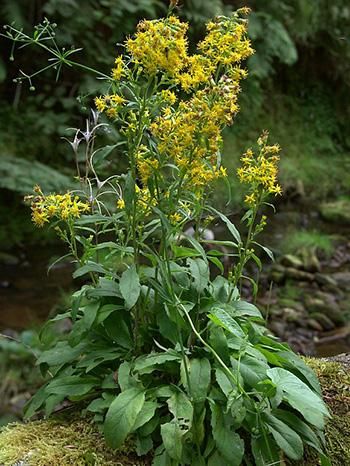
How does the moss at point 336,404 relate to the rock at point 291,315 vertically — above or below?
above

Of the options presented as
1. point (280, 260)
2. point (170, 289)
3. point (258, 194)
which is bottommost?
point (280, 260)

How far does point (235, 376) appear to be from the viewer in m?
1.16

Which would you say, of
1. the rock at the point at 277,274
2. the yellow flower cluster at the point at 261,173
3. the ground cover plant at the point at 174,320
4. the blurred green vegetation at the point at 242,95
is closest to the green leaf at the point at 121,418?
the ground cover plant at the point at 174,320

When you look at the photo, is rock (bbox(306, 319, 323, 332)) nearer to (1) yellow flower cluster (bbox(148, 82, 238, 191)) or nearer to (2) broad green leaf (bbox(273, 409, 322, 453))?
(2) broad green leaf (bbox(273, 409, 322, 453))

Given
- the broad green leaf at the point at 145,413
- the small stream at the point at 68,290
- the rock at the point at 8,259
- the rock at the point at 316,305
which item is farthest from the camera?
the rock at the point at 8,259

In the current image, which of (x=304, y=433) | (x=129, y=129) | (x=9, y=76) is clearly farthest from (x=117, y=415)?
(x=9, y=76)

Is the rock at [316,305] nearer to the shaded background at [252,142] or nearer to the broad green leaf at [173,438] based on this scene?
the shaded background at [252,142]

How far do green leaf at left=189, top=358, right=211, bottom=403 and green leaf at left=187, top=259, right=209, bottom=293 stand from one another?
0.15m

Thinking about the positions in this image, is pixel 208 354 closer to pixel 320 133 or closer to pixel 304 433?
pixel 304 433

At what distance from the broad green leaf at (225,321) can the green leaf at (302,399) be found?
9cm

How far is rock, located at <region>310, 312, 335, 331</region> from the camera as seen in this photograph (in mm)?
4438

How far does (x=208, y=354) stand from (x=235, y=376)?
0.31ft

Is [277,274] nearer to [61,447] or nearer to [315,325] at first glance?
[315,325]

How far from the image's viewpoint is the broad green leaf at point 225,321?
117 cm
